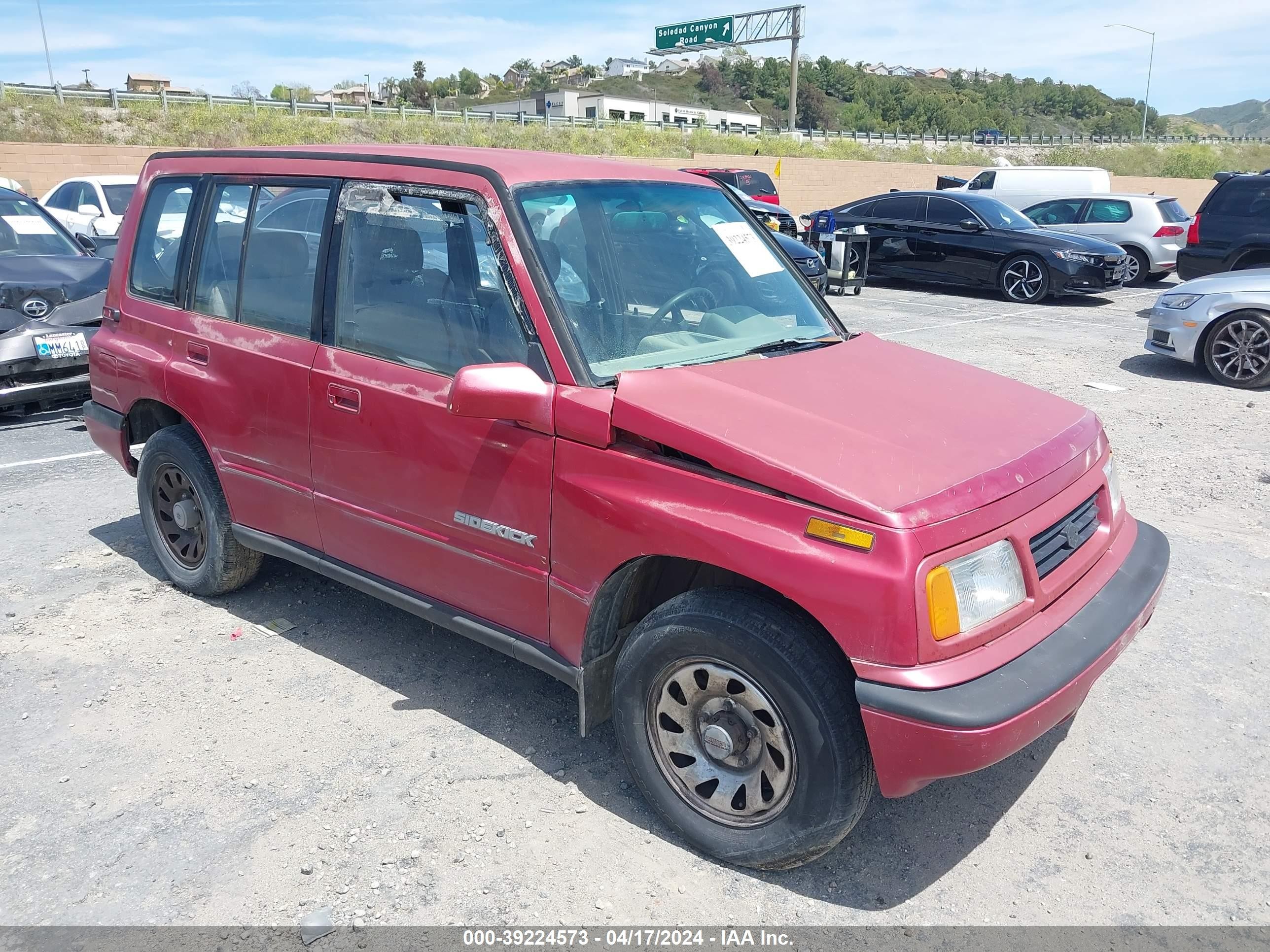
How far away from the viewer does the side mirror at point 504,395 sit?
287 cm

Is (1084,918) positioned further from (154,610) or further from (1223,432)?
(1223,432)

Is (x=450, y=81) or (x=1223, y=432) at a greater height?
(x=450, y=81)

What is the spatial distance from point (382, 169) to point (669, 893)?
2622 millimetres

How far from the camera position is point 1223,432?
769 centimetres

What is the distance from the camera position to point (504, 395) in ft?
9.45

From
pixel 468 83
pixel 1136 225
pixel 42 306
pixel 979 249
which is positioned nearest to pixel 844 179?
pixel 1136 225

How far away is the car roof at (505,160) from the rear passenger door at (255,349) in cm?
14

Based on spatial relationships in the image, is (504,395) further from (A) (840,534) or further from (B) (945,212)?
(B) (945,212)

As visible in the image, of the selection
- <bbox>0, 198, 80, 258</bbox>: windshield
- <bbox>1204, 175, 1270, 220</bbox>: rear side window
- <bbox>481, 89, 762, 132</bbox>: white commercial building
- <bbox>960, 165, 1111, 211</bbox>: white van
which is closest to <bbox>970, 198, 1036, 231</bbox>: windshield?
<bbox>1204, 175, 1270, 220</bbox>: rear side window

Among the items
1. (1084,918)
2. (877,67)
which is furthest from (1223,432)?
(877,67)

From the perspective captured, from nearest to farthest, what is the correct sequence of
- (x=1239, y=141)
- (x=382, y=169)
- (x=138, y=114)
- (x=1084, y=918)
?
(x=1084, y=918)
(x=382, y=169)
(x=138, y=114)
(x=1239, y=141)

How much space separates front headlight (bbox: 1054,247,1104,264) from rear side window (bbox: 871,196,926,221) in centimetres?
229

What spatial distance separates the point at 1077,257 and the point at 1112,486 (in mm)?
12546

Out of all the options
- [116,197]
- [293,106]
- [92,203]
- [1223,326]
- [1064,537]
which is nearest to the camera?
[1064,537]
